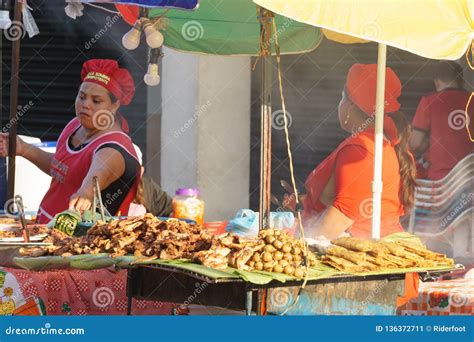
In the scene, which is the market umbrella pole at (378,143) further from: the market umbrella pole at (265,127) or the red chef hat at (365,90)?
the market umbrella pole at (265,127)

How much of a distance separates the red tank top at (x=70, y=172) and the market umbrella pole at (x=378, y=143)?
157 cm

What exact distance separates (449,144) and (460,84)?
0.64 meters

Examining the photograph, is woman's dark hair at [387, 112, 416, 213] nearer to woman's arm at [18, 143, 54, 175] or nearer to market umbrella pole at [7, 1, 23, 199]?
woman's arm at [18, 143, 54, 175]

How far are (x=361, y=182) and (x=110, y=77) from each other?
69.0 inches

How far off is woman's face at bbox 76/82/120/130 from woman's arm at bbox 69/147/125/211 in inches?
9.1

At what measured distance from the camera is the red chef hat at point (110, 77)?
789 cm

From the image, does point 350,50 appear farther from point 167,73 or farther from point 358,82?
point 358,82

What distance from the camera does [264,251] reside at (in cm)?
600

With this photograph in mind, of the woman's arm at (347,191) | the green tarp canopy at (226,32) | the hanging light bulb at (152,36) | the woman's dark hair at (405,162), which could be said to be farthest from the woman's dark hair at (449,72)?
the hanging light bulb at (152,36)

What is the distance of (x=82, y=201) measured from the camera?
7.48 meters

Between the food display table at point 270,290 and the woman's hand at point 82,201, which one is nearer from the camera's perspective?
the food display table at point 270,290

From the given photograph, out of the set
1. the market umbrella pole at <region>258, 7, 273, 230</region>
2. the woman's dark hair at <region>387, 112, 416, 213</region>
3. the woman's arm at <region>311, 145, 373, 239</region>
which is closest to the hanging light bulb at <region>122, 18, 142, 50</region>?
the market umbrella pole at <region>258, 7, 273, 230</region>

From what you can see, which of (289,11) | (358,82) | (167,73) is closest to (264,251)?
(289,11)

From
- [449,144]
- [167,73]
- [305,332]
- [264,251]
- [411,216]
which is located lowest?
[305,332]
